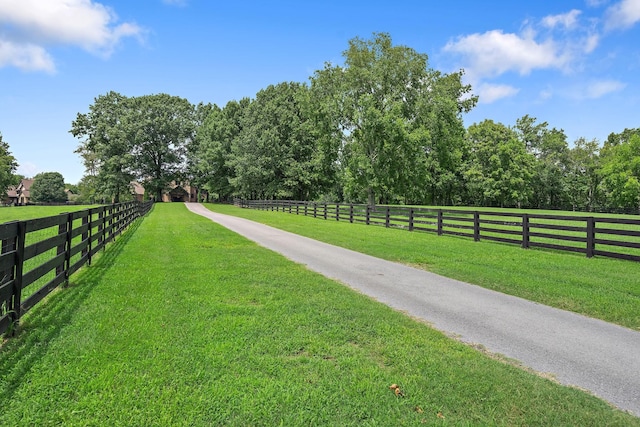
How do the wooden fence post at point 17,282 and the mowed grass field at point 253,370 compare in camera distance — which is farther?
the wooden fence post at point 17,282

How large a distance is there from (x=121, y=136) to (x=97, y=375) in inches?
2604

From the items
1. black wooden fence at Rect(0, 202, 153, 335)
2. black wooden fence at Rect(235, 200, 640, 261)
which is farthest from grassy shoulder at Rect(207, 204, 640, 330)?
black wooden fence at Rect(0, 202, 153, 335)

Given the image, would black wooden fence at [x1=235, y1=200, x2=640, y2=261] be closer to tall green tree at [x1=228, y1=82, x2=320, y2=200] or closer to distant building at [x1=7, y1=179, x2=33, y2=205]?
tall green tree at [x1=228, y1=82, x2=320, y2=200]

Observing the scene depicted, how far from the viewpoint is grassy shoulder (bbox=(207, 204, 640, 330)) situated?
6070 millimetres

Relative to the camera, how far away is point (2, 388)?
303 cm

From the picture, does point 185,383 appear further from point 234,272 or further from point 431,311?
point 234,272

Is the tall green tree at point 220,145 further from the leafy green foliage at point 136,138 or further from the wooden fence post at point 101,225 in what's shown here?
the wooden fence post at point 101,225

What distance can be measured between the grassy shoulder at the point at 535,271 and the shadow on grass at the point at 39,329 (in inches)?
264

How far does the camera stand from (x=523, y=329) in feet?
16.0

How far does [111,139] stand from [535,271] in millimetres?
67255

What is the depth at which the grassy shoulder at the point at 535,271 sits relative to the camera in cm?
607

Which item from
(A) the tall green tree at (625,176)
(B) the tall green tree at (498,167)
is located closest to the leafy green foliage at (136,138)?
(B) the tall green tree at (498,167)

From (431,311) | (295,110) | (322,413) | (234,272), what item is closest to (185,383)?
(322,413)

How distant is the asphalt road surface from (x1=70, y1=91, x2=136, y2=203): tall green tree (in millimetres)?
61285
